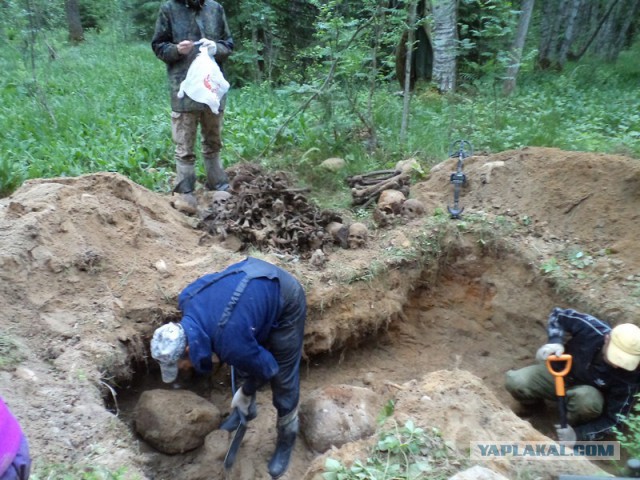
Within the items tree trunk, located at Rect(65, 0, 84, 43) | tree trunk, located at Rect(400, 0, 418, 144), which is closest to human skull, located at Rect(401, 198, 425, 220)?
tree trunk, located at Rect(400, 0, 418, 144)

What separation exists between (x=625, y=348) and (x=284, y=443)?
91.8 inches

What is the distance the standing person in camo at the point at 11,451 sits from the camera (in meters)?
1.59

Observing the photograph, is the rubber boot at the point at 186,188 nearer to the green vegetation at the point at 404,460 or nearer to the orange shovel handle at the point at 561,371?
the green vegetation at the point at 404,460

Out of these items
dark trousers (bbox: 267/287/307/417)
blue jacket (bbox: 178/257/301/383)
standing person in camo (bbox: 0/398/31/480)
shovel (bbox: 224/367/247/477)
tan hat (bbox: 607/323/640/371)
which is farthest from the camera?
shovel (bbox: 224/367/247/477)

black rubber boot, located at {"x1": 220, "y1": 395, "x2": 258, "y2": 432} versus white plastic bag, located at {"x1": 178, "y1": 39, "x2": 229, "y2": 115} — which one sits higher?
white plastic bag, located at {"x1": 178, "y1": 39, "x2": 229, "y2": 115}

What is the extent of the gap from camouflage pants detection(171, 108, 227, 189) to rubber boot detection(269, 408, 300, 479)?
2663 millimetres

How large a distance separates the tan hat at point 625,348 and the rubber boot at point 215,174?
360 centimetres

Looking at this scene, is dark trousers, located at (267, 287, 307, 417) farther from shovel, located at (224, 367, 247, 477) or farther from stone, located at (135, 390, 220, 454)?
stone, located at (135, 390, 220, 454)

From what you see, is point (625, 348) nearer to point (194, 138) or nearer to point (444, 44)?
point (194, 138)

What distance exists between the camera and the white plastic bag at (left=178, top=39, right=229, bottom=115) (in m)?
4.29

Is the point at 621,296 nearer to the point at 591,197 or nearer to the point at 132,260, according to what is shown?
the point at 591,197

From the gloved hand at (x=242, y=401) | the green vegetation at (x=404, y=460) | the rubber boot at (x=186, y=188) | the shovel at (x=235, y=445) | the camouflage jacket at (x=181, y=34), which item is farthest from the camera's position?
the rubber boot at (x=186, y=188)

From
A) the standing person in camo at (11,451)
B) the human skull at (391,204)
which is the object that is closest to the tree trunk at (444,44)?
the human skull at (391,204)

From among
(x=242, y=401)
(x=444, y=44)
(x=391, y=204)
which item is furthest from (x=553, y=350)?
(x=444, y=44)
